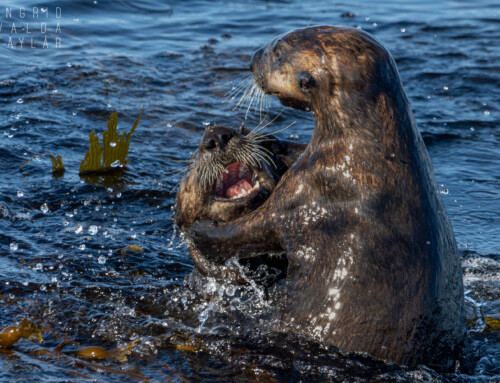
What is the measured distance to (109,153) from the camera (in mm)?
7242

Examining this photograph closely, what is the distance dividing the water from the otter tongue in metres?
0.58

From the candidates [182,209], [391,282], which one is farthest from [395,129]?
[182,209]

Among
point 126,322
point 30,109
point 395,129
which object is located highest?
point 395,129

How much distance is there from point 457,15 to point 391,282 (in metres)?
11.6

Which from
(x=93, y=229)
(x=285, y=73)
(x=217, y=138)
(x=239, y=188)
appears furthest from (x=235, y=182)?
(x=93, y=229)

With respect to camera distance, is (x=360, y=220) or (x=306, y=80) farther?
(x=306, y=80)

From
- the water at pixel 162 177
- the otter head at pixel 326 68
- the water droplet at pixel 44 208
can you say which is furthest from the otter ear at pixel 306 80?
the water droplet at pixel 44 208

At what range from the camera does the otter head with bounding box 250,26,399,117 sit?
4012 mm

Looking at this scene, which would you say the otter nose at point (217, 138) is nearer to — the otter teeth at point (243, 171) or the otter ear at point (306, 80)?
the otter teeth at point (243, 171)

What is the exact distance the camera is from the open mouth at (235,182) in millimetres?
4664

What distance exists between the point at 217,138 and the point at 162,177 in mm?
2882

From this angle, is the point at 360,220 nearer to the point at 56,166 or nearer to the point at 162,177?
the point at 162,177

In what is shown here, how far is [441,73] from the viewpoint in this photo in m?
10.8

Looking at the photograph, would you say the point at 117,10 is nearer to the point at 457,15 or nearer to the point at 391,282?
the point at 457,15
